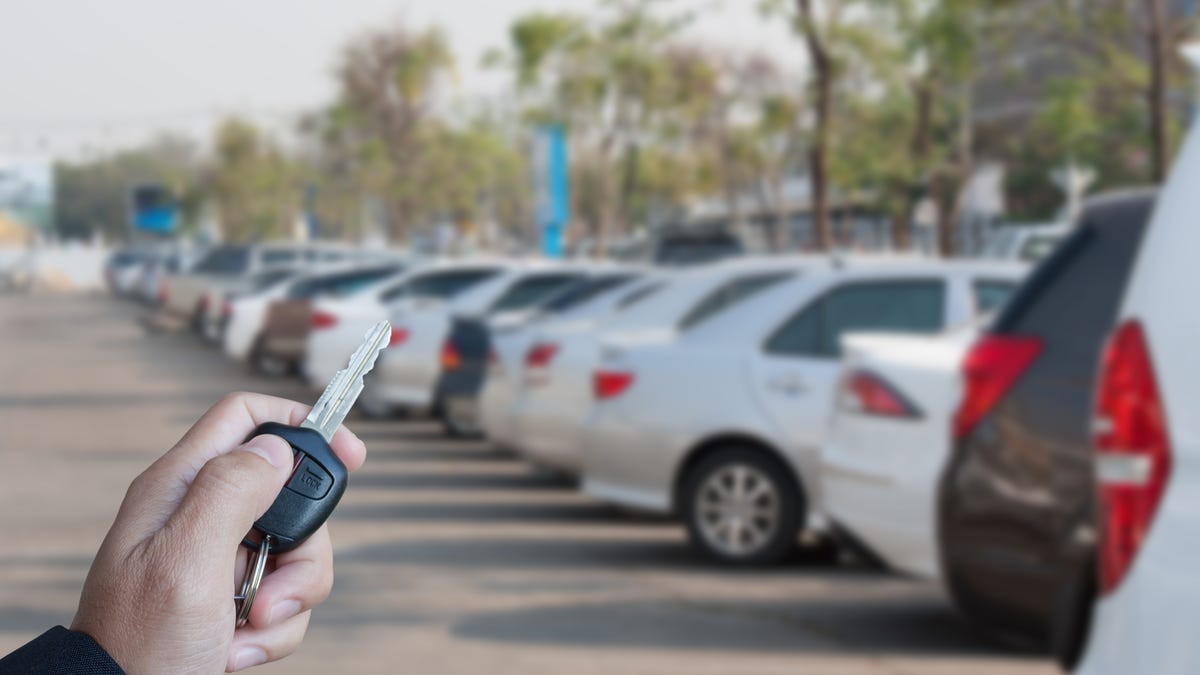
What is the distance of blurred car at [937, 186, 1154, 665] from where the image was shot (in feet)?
19.8

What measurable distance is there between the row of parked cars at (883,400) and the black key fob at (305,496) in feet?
6.95

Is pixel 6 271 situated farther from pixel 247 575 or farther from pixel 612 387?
pixel 247 575

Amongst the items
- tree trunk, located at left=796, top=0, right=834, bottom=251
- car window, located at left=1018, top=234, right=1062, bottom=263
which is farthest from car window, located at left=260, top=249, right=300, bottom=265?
car window, located at left=1018, top=234, right=1062, bottom=263

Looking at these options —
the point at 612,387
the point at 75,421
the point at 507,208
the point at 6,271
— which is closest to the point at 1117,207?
the point at 612,387

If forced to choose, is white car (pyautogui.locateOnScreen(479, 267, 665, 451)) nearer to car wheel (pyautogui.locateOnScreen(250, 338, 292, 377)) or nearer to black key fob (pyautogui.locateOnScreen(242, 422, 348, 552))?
black key fob (pyautogui.locateOnScreen(242, 422, 348, 552))

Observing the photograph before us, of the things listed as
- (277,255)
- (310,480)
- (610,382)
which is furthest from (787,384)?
(277,255)

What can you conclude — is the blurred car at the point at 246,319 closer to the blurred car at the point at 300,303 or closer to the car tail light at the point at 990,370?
the blurred car at the point at 300,303

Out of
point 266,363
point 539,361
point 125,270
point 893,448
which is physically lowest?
point 125,270

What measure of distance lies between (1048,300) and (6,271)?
103337 mm

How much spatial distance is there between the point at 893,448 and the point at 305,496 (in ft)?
21.1

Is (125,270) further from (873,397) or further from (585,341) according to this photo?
(873,397)

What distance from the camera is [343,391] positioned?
140 cm

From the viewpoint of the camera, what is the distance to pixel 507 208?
9800cm

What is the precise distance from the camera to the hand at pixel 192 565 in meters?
1.32
